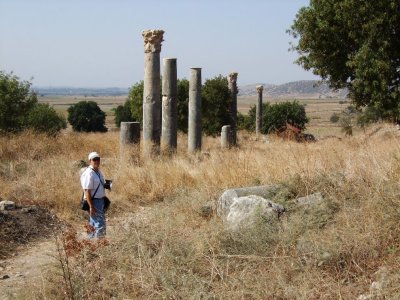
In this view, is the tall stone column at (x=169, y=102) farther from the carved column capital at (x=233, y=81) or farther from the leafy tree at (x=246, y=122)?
→ the leafy tree at (x=246, y=122)

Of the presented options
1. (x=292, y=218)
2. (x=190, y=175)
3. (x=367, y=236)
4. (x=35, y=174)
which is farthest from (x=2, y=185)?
(x=367, y=236)

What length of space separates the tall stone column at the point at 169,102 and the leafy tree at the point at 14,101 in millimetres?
10896

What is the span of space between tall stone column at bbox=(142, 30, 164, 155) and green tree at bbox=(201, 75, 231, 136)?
41.4ft

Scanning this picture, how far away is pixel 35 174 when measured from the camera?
12.5 metres

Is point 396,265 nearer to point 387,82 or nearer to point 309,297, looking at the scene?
point 309,297

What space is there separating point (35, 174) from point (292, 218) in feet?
27.1

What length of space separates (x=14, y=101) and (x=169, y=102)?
12100 millimetres

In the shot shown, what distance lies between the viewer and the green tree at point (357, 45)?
15.7 m

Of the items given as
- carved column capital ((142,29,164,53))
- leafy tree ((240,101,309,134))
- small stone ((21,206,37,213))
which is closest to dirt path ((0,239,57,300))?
small stone ((21,206,37,213))

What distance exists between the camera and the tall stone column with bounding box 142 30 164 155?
636 inches

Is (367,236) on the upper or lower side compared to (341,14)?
lower

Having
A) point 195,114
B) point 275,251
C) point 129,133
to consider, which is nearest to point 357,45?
point 195,114

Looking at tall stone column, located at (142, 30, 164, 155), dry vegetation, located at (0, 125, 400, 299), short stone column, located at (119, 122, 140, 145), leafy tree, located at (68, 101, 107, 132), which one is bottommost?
leafy tree, located at (68, 101, 107, 132)

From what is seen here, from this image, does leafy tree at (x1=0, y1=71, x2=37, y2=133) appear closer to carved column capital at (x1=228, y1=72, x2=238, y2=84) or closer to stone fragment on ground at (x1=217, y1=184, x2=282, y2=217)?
carved column capital at (x1=228, y1=72, x2=238, y2=84)
